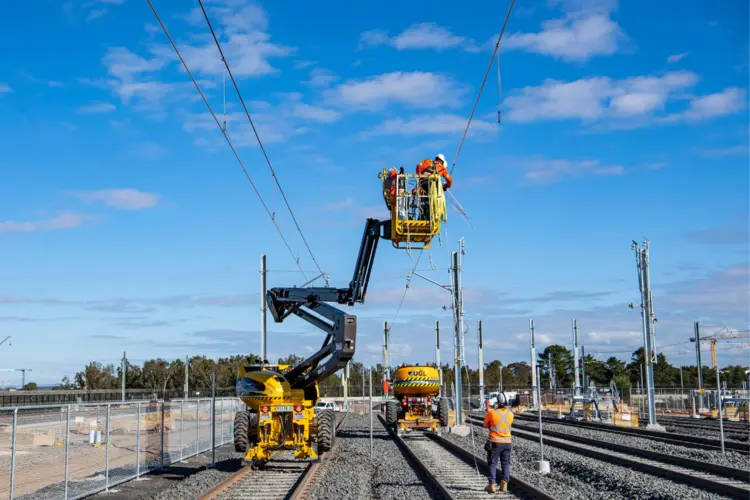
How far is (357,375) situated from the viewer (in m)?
132

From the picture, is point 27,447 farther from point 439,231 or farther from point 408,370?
point 408,370

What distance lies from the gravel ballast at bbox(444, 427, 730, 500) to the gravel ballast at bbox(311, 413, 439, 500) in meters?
2.51

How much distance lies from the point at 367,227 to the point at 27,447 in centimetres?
1033

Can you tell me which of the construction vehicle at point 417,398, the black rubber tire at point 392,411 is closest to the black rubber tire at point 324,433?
the construction vehicle at point 417,398

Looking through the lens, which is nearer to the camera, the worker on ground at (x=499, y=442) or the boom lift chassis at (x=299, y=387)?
the worker on ground at (x=499, y=442)

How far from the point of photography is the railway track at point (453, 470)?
1538 cm

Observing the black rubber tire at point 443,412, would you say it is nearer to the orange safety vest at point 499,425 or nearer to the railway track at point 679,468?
the railway track at point 679,468

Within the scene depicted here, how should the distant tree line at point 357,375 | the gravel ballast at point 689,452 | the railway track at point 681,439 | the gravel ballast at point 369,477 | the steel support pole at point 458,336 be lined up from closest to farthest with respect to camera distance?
the gravel ballast at point 369,477, the gravel ballast at point 689,452, the railway track at point 681,439, the steel support pole at point 458,336, the distant tree line at point 357,375

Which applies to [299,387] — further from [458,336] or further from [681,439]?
[681,439]

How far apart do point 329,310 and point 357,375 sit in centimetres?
11272

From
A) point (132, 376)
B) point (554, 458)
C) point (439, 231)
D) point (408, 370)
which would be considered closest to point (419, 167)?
point (439, 231)

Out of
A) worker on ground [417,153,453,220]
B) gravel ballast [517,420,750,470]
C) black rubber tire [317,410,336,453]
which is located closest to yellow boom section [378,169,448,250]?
worker on ground [417,153,453,220]

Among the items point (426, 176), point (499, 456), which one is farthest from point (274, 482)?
point (426, 176)

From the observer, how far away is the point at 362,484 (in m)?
17.2
